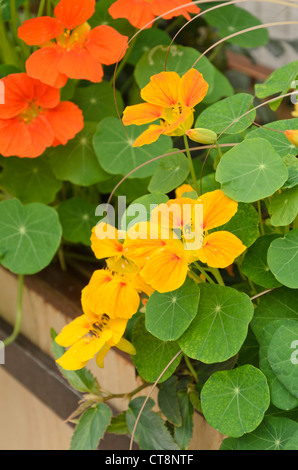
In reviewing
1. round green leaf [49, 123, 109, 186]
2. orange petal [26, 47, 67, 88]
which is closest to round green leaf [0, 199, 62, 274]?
round green leaf [49, 123, 109, 186]

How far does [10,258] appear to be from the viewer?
3.24 feet

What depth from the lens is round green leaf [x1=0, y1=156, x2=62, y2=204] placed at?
1.10m

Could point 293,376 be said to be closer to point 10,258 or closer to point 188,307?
point 188,307

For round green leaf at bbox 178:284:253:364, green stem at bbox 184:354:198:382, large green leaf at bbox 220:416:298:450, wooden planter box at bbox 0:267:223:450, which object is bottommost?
wooden planter box at bbox 0:267:223:450

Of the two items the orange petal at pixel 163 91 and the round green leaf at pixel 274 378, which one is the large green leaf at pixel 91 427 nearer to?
the round green leaf at pixel 274 378

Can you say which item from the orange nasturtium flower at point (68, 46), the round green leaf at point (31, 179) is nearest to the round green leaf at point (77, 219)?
the round green leaf at point (31, 179)

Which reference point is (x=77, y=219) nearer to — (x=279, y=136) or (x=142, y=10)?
(x=142, y=10)

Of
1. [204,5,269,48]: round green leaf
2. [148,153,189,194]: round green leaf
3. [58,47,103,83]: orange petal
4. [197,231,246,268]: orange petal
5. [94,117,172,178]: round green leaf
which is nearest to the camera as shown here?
[197,231,246,268]: orange petal

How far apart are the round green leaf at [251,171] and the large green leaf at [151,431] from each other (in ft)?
1.00

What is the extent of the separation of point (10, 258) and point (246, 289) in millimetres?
373

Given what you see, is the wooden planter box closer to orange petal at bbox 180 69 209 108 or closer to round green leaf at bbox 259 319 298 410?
round green leaf at bbox 259 319 298 410

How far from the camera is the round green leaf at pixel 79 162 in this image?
3.45 feet

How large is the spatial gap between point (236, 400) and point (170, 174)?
252 millimetres

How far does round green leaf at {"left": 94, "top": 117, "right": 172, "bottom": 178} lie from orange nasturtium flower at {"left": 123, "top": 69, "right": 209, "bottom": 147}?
1.04ft
